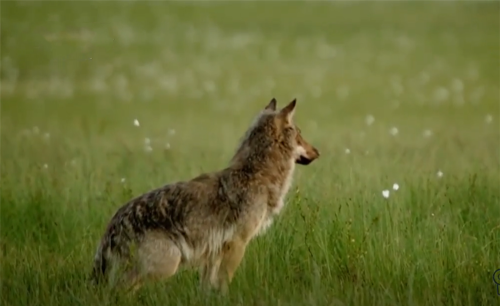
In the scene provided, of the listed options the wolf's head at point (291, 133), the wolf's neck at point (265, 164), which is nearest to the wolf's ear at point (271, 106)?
the wolf's head at point (291, 133)

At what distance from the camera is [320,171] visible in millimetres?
10414

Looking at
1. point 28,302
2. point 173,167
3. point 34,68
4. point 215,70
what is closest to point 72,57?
point 34,68

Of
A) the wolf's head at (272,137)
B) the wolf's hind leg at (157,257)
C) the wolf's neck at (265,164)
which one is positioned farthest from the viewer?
the wolf's head at (272,137)

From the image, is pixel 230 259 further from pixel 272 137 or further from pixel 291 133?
pixel 291 133

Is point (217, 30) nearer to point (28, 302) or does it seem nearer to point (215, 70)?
point (215, 70)

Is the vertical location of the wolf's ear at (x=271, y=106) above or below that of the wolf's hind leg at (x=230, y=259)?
above

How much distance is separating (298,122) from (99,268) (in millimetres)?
13671

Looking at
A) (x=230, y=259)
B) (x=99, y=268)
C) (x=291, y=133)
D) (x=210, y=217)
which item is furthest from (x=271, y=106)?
(x=99, y=268)

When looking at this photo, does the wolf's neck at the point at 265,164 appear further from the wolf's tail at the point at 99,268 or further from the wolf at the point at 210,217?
the wolf's tail at the point at 99,268

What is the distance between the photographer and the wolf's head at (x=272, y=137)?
7.77m

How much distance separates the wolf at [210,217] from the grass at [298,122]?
0.17m

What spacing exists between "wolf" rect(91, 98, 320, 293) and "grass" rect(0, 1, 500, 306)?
17 centimetres

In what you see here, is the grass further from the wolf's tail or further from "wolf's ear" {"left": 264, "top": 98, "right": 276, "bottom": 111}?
"wolf's ear" {"left": 264, "top": 98, "right": 276, "bottom": 111}

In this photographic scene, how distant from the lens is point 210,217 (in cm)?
726
